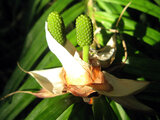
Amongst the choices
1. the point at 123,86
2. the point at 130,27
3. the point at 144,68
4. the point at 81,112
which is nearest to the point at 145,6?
the point at 130,27

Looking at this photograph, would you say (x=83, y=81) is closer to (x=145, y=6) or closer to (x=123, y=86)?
(x=123, y=86)

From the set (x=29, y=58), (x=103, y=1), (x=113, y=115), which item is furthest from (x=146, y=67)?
(x=29, y=58)

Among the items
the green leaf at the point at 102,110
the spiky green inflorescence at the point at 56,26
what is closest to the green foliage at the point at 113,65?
the green leaf at the point at 102,110

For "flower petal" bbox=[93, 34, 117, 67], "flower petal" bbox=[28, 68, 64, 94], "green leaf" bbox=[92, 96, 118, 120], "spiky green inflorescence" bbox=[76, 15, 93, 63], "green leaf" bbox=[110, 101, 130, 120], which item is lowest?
"green leaf" bbox=[110, 101, 130, 120]

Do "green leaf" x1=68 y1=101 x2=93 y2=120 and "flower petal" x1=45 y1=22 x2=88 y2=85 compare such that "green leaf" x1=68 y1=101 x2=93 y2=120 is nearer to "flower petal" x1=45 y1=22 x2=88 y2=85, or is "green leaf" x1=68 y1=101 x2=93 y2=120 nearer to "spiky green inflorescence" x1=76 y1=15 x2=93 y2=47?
"flower petal" x1=45 y1=22 x2=88 y2=85

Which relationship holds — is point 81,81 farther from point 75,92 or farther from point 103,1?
point 103,1

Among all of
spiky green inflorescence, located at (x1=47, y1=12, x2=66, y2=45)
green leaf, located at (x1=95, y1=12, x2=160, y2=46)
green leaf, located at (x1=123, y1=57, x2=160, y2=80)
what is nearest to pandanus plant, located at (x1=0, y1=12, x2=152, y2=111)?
spiky green inflorescence, located at (x1=47, y1=12, x2=66, y2=45)

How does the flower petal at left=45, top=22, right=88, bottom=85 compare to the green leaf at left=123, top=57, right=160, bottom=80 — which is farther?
the green leaf at left=123, top=57, right=160, bottom=80
